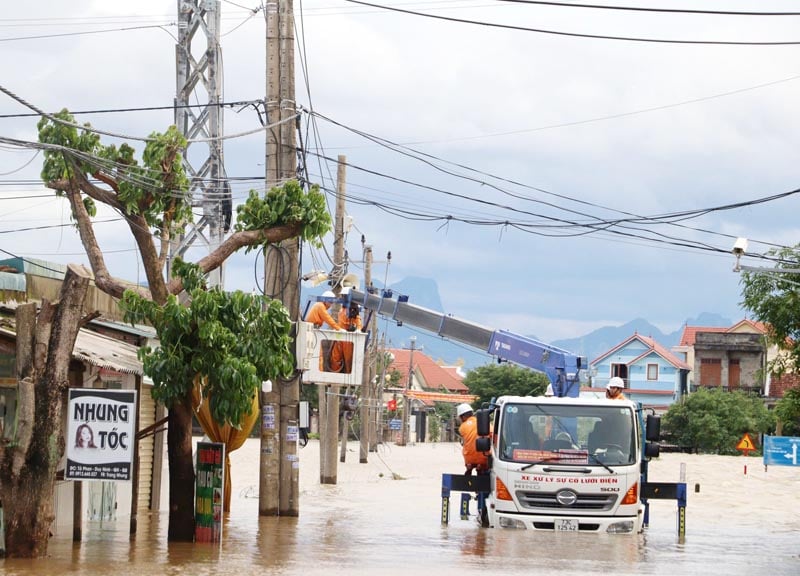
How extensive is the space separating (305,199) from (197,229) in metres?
7.63

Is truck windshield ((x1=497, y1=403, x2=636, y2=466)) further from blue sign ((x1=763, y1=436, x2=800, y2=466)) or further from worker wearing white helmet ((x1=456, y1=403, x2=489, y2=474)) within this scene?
blue sign ((x1=763, y1=436, x2=800, y2=466))

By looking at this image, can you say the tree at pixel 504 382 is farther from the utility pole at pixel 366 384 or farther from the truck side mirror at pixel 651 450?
the truck side mirror at pixel 651 450

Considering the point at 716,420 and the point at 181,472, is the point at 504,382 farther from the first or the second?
the point at 181,472

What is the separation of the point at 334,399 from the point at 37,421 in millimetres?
17426

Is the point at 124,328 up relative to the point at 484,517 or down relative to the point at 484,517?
up

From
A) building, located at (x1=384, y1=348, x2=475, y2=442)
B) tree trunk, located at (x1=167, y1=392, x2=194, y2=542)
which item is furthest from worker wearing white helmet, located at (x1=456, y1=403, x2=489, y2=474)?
building, located at (x1=384, y1=348, x2=475, y2=442)

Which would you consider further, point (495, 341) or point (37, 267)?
point (495, 341)

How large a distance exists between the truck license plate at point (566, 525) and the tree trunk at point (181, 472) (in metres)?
5.07

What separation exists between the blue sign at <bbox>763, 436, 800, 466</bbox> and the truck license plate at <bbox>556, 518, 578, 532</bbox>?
13139 millimetres

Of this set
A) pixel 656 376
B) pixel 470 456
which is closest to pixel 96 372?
pixel 470 456

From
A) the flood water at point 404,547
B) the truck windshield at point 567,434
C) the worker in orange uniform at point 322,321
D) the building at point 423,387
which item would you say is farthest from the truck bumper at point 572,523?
the building at point 423,387

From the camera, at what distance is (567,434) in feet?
59.9

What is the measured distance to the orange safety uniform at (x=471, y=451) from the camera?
21.0 m

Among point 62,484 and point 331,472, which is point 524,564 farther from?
point 331,472
